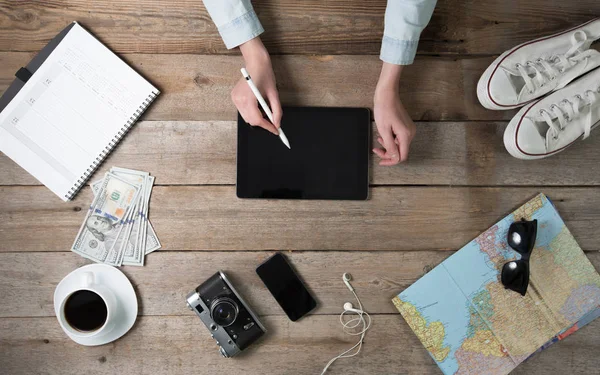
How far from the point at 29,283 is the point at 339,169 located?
31.9 inches

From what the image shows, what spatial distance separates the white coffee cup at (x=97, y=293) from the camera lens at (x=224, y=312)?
0.23 metres

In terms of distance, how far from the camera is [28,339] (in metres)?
1.10

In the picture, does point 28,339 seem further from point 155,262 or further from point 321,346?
point 321,346

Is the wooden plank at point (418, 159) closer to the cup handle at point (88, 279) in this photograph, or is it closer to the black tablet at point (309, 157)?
the black tablet at point (309, 157)

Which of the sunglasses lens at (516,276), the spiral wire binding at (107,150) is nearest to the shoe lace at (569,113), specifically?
the sunglasses lens at (516,276)

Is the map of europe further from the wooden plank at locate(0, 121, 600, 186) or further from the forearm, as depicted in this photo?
the forearm

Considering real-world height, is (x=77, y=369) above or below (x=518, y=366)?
below

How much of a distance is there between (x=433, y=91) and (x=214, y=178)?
0.60m

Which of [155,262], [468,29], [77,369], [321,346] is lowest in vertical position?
[77,369]

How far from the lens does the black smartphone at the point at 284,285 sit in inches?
43.6

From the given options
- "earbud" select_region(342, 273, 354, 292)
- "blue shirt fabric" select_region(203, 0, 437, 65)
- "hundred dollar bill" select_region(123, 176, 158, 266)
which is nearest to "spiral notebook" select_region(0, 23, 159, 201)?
"hundred dollar bill" select_region(123, 176, 158, 266)

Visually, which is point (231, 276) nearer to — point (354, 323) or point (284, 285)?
point (284, 285)

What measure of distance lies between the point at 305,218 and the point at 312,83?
0.34m

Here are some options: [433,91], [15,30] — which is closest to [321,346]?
[433,91]
